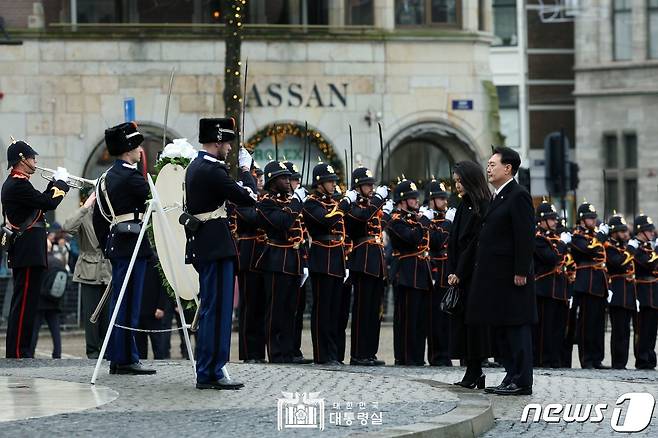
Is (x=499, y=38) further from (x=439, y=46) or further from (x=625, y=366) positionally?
(x=625, y=366)

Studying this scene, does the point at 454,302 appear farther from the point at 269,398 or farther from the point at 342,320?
the point at 342,320

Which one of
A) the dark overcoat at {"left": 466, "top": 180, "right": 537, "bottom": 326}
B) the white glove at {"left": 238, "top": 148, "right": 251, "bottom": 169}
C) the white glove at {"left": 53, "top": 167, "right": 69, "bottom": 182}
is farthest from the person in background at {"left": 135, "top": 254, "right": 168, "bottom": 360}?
the dark overcoat at {"left": 466, "top": 180, "right": 537, "bottom": 326}

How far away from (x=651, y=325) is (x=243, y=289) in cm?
618

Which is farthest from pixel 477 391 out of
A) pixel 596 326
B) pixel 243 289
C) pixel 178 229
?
pixel 596 326

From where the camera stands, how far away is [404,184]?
21172 millimetres

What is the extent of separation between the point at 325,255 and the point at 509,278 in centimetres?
461

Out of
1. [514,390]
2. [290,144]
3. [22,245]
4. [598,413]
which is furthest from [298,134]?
[598,413]

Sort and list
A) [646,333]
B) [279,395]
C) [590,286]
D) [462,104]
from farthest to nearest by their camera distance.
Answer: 1. [462,104]
2. [646,333]
3. [590,286]
4. [279,395]

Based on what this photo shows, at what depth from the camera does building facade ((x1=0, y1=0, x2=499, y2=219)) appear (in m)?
35.0

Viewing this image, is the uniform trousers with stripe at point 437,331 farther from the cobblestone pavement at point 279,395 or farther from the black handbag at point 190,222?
the black handbag at point 190,222

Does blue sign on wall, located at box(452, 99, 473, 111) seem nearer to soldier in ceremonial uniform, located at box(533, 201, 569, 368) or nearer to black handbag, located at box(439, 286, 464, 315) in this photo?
soldier in ceremonial uniform, located at box(533, 201, 569, 368)

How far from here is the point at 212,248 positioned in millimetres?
15203

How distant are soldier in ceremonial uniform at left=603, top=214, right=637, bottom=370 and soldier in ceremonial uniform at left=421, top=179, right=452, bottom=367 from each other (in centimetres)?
335

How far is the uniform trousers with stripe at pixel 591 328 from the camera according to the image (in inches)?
931
